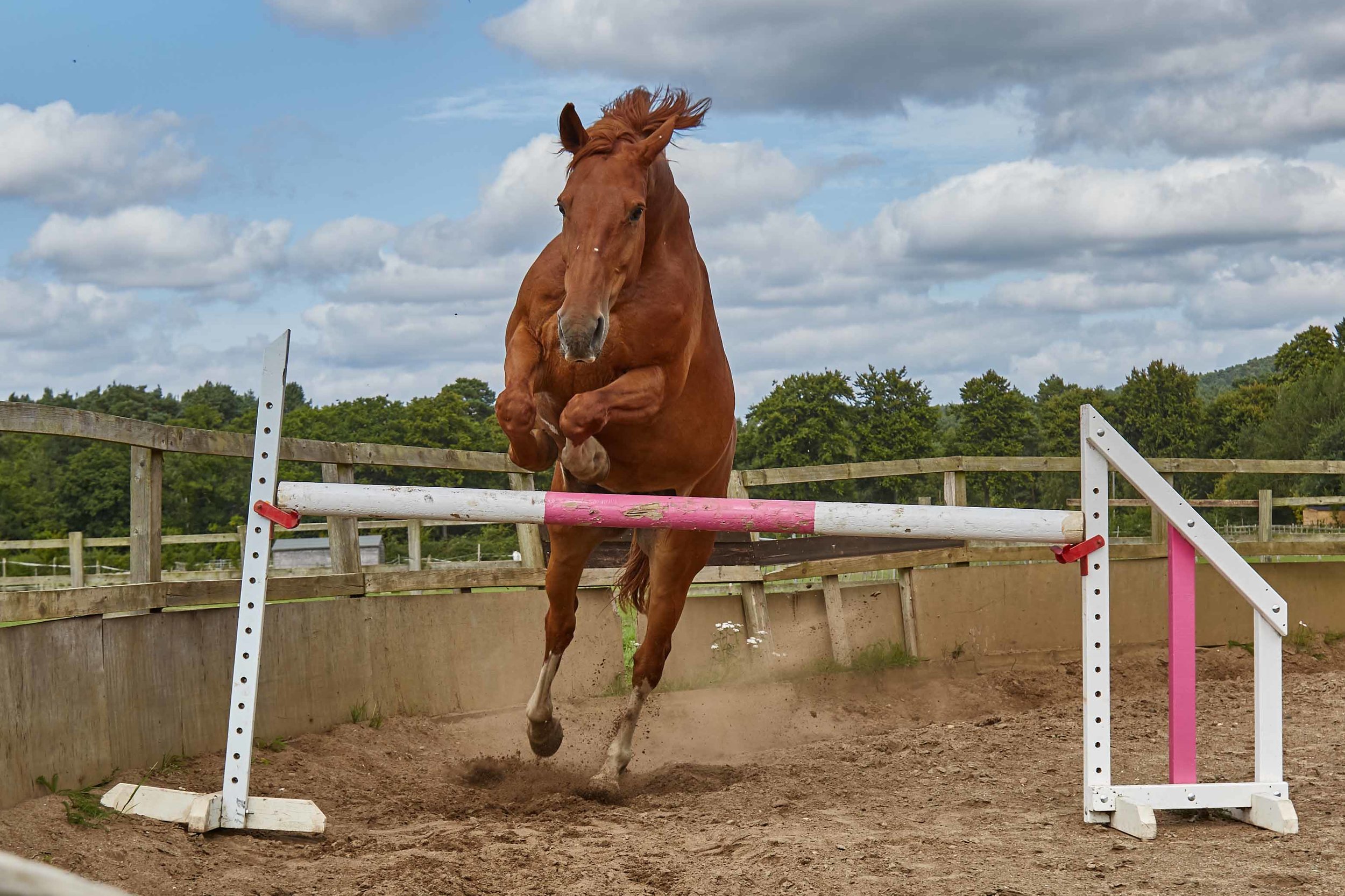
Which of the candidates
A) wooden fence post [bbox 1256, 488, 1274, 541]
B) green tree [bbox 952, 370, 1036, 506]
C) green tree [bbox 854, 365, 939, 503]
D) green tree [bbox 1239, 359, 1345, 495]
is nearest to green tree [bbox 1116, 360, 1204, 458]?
green tree [bbox 1239, 359, 1345, 495]

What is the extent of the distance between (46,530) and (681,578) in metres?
21.9

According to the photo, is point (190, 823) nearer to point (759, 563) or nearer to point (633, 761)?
point (633, 761)

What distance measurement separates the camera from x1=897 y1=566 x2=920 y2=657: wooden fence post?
753 centimetres

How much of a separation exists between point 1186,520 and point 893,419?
33158mm

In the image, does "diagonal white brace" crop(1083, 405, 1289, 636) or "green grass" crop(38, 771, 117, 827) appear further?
"diagonal white brace" crop(1083, 405, 1289, 636)

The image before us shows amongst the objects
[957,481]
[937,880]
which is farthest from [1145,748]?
[957,481]

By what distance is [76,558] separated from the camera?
12.3 m

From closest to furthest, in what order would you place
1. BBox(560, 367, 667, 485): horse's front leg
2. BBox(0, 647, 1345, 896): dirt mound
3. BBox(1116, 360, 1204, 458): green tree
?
BBox(0, 647, 1345, 896): dirt mound → BBox(560, 367, 667, 485): horse's front leg → BBox(1116, 360, 1204, 458): green tree

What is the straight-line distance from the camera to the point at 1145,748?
15.6 feet

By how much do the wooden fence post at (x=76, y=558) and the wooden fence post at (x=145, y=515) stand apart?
9103mm

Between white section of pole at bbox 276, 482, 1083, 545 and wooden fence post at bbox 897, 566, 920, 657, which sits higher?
white section of pole at bbox 276, 482, 1083, 545

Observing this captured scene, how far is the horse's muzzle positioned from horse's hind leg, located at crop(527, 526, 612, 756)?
1382 millimetres

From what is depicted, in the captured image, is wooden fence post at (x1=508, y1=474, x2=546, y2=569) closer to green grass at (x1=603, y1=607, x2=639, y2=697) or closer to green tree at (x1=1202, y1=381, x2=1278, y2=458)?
green grass at (x1=603, y1=607, x2=639, y2=697)

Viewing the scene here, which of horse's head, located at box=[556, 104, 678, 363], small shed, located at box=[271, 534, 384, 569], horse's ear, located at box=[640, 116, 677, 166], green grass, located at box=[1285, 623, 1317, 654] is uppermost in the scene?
horse's ear, located at box=[640, 116, 677, 166]
